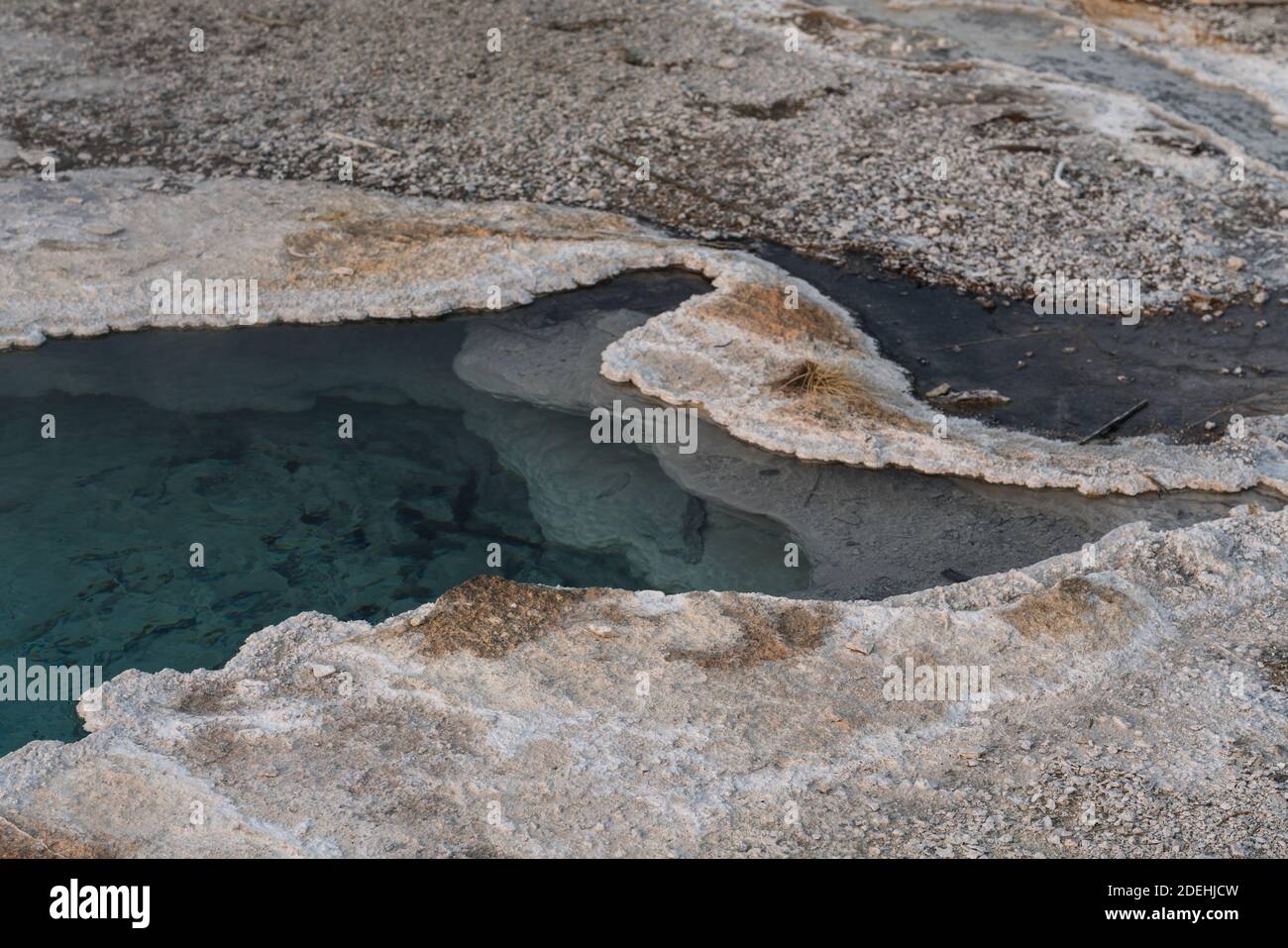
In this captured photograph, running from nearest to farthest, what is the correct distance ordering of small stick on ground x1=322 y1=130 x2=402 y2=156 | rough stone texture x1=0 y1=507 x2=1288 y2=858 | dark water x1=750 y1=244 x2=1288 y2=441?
1. rough stone texture x1=0 y1=507 x2=1288 y2=858
2. dark water x1=750 y1=244 x2=1288 y2=441
3. small stick on ground x1=322 y1=130 x2=402 y2=156

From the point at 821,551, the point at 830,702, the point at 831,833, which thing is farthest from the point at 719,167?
the point at 831,833

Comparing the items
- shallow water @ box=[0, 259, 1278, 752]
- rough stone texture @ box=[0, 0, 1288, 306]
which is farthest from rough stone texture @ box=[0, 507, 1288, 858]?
rough stone texture @ box=[0, 0, 1288, 306]

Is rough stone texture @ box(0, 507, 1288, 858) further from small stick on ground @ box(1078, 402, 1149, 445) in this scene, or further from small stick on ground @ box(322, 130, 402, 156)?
small stick on ground @ box(322, 130, 402, 156)

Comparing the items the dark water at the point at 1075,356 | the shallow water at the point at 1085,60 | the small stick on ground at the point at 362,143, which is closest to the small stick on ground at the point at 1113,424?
the dark water at the point at 1075,356

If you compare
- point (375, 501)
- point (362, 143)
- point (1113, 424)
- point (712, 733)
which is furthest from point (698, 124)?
point (712, 733)

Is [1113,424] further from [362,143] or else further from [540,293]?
[362,143]

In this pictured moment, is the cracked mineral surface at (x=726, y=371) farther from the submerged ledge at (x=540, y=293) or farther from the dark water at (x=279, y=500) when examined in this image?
the dark water at (x=279, y=500)
